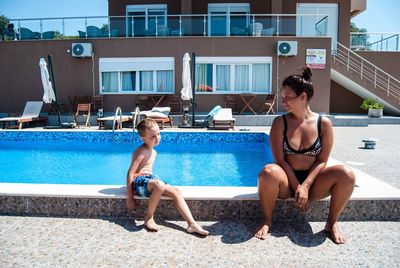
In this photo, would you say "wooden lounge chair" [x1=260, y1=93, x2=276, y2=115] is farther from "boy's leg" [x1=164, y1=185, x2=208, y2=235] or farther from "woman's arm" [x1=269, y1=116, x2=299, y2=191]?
"boy's leg" [x1=164, y1=185, x2=208, y2=235]

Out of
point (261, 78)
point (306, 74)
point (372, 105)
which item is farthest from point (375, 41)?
point (306, 74)

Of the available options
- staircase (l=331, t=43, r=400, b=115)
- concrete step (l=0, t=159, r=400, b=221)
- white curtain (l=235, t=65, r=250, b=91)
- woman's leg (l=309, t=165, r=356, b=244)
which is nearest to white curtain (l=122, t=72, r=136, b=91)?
white curtain (l=235, t=65, r=250, b=91)

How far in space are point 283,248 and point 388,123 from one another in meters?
13.2

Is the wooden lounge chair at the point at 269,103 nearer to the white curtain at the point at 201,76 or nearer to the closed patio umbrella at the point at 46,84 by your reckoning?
the white curtain at the point at 201,76

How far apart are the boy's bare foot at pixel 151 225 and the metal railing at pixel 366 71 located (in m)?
14.3

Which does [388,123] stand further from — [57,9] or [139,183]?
[57,9]

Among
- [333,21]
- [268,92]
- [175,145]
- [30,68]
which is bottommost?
[175,145]

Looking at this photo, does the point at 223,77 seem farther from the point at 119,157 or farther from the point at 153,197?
the point at 153,197

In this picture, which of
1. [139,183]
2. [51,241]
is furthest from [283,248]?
[51,241]

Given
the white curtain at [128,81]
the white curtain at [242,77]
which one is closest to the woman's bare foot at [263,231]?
the white curtain at [242,77]

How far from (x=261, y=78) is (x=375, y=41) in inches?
268

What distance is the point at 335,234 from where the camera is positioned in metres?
3.11

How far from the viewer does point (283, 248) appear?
2.94 m

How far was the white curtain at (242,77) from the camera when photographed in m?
15.3
